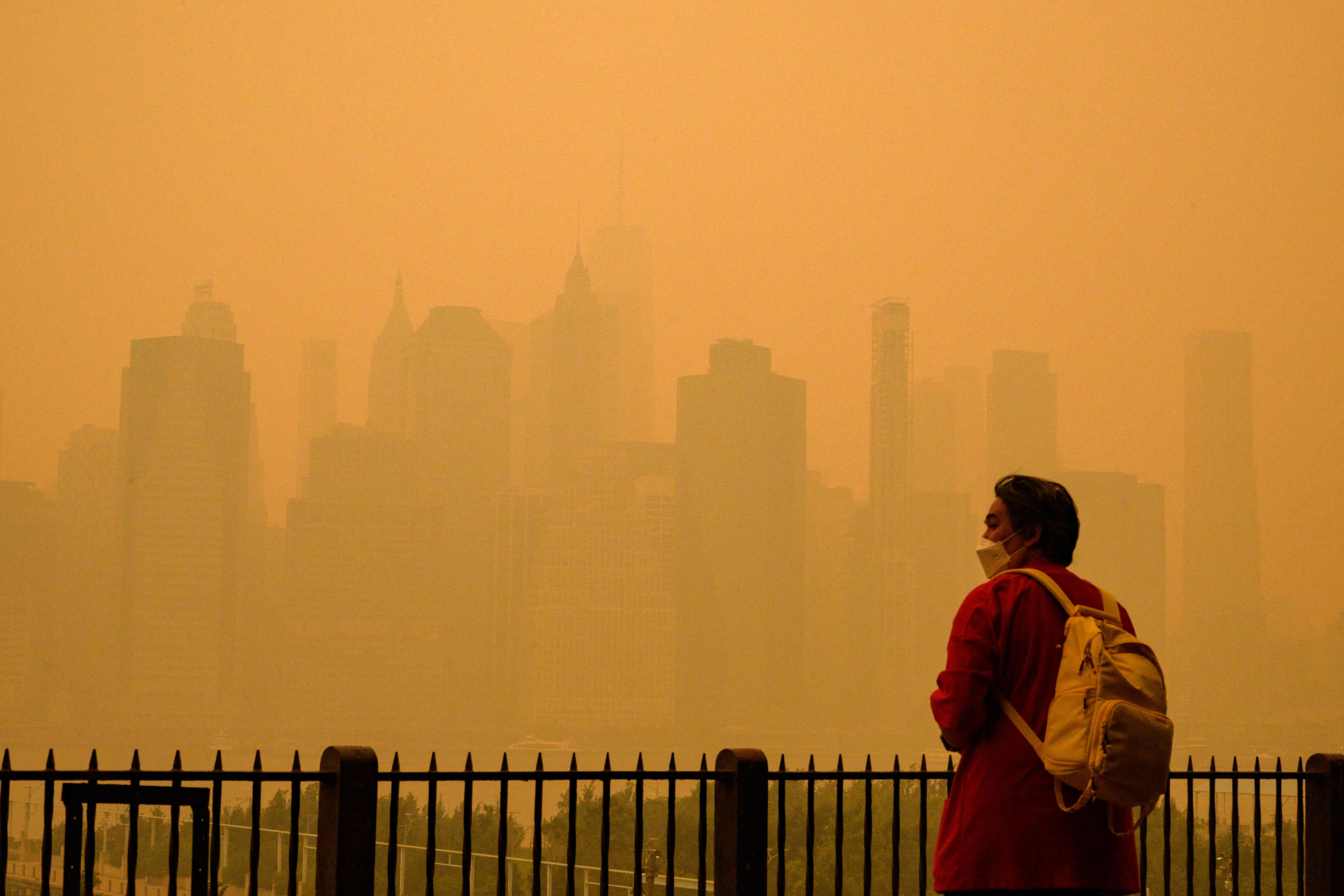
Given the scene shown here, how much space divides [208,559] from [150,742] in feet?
65.7

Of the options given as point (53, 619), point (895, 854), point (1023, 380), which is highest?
point (1023, 380)

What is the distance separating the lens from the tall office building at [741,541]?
158 meters

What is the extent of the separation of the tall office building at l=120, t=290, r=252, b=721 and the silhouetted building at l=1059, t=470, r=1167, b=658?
93.2 metres

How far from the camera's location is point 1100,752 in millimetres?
3365

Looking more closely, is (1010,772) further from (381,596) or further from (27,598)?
(27,598)

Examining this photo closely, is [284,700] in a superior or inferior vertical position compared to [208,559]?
inferior

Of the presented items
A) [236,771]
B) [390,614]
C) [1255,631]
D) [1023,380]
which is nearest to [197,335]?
[390,614]

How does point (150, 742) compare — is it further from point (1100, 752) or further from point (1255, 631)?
point (1100, 752)

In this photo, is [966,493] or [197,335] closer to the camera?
[197,335]

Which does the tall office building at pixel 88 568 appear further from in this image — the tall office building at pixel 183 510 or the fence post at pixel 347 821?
the fence post at pixel 347 821

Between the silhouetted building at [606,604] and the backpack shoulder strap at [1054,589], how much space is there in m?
155

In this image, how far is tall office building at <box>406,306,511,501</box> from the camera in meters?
168

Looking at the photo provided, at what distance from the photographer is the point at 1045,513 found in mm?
3680

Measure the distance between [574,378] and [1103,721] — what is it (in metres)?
174
